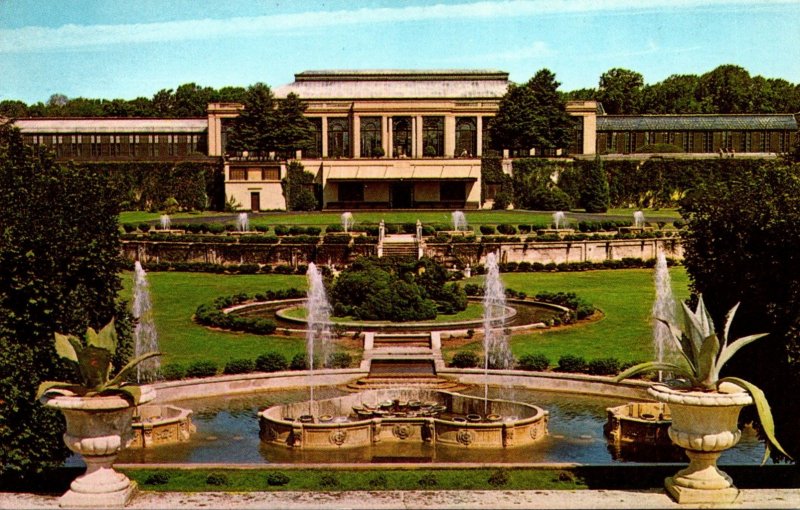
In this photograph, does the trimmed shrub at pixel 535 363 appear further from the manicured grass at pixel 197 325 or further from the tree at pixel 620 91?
the tree at pixel 620 91

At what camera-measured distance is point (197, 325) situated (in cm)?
3747

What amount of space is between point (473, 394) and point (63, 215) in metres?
12.4

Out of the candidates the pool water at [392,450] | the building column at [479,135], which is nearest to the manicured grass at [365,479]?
the pool water at [392,450]

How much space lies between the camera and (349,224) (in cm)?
5912

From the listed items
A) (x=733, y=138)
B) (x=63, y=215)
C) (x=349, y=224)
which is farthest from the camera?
(x=733, y=138)

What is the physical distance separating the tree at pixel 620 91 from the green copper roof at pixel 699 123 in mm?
19200

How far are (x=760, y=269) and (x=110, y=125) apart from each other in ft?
257

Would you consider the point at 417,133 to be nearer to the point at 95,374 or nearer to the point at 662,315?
the point at 662,315

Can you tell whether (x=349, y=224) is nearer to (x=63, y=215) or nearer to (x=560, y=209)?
(x=560, y=209)

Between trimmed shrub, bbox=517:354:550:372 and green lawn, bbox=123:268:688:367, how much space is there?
1376mm

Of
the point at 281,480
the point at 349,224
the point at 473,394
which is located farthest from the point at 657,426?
the point at 349,224

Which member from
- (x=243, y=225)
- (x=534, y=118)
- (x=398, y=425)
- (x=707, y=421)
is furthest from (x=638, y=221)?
(x=707, y=421)

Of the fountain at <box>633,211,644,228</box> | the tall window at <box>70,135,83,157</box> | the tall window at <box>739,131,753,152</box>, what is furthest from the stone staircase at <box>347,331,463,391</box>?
the tall window at <box>70,135,83,157</box>

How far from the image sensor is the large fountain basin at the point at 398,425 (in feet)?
69.6
